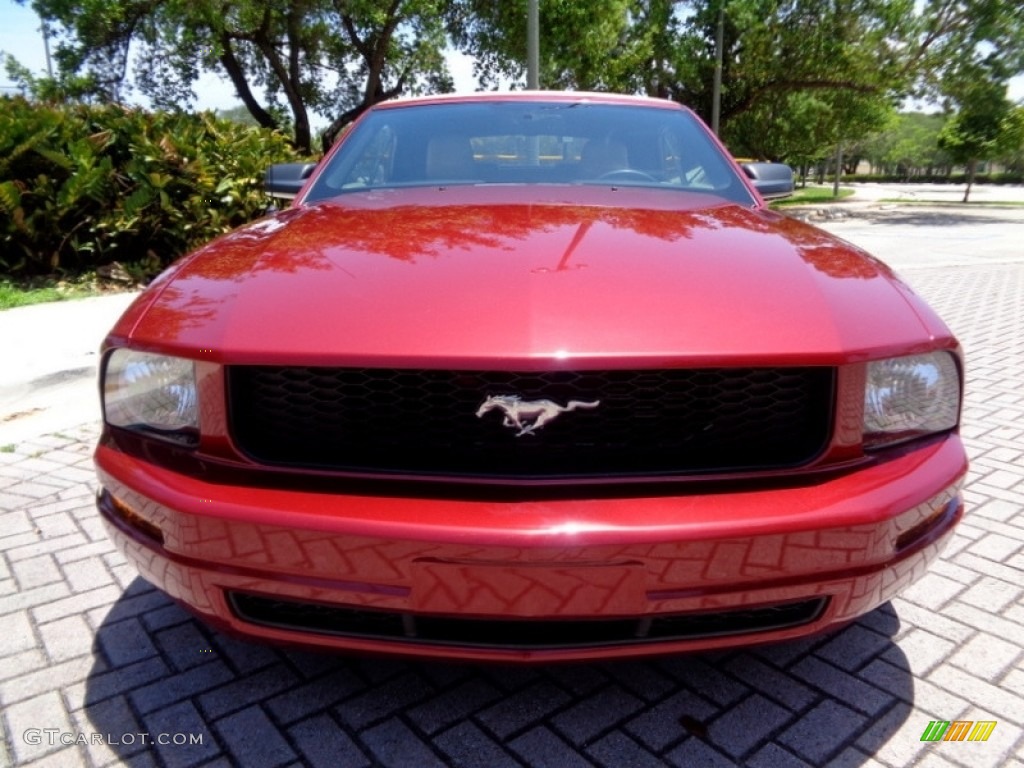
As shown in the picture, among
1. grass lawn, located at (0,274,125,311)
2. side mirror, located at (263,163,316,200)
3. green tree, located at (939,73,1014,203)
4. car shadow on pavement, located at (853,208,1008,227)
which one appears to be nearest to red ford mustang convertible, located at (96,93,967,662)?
side mirror, located at (263,163,316,200)

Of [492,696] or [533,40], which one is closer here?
[492,696]

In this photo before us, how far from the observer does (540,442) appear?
1.57 meters

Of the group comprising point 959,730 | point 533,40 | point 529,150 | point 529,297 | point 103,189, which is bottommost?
point 959,730

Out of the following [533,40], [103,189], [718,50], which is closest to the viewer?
[103,189]

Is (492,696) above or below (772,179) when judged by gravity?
below

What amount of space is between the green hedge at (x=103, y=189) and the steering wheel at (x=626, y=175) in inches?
228

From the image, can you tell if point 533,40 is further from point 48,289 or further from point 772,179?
point 772,179

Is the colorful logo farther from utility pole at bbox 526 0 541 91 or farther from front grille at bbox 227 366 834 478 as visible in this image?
utility pole at bbox 526 0 541 91

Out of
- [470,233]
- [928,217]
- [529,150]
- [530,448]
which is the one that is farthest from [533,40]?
[928,217]

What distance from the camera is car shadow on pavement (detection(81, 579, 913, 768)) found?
1757mm

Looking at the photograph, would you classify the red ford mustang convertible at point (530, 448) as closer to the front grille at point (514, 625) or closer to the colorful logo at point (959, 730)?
the front grille at point (514, 625)

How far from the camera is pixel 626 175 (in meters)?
2.84

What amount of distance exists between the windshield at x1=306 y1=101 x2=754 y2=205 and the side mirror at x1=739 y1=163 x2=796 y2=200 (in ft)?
1.09

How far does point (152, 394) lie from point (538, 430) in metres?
0.91
